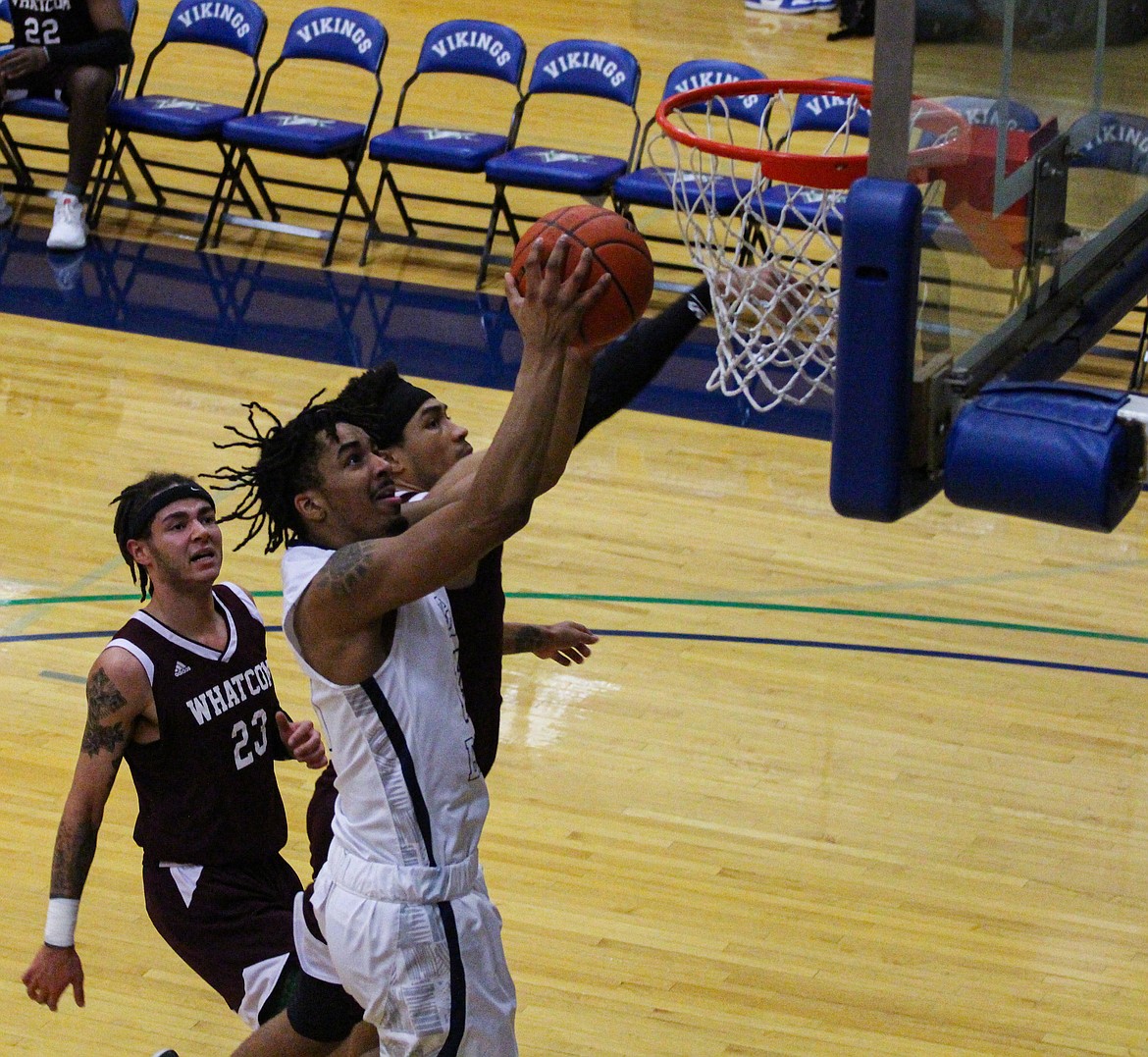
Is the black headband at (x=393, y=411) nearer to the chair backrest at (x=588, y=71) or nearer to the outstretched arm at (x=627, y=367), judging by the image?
the outstretched arm at (x=627, y=367)

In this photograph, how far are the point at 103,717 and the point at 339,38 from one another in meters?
7.28

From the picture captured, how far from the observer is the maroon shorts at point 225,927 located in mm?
3752

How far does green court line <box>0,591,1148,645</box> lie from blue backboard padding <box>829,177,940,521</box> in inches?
127

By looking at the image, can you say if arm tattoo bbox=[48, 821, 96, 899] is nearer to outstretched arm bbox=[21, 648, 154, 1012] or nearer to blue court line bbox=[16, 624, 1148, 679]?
outstretched arm bbox=[21, 648, 154, 1012]

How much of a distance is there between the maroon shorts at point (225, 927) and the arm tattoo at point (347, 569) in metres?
1.08

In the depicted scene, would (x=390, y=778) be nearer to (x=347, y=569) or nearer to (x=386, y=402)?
(x=347, y=569)

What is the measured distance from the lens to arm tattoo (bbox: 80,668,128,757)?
369 cm

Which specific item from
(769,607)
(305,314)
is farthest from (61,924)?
(305,314)

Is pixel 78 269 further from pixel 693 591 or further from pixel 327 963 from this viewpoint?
pixel 327 963

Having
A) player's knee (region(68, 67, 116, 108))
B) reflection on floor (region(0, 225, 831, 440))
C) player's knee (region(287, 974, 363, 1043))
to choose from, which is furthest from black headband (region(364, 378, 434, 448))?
player's knee (region(68, 67, 116, 108))

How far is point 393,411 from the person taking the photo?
360 centimetres

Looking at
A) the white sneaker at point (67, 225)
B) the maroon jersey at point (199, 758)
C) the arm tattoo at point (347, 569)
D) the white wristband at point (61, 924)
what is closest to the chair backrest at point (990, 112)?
the arm tattoo at point (347, 569)

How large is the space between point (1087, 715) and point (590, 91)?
513 centimetres

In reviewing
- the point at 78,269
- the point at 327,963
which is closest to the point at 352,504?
the point at 327,963
